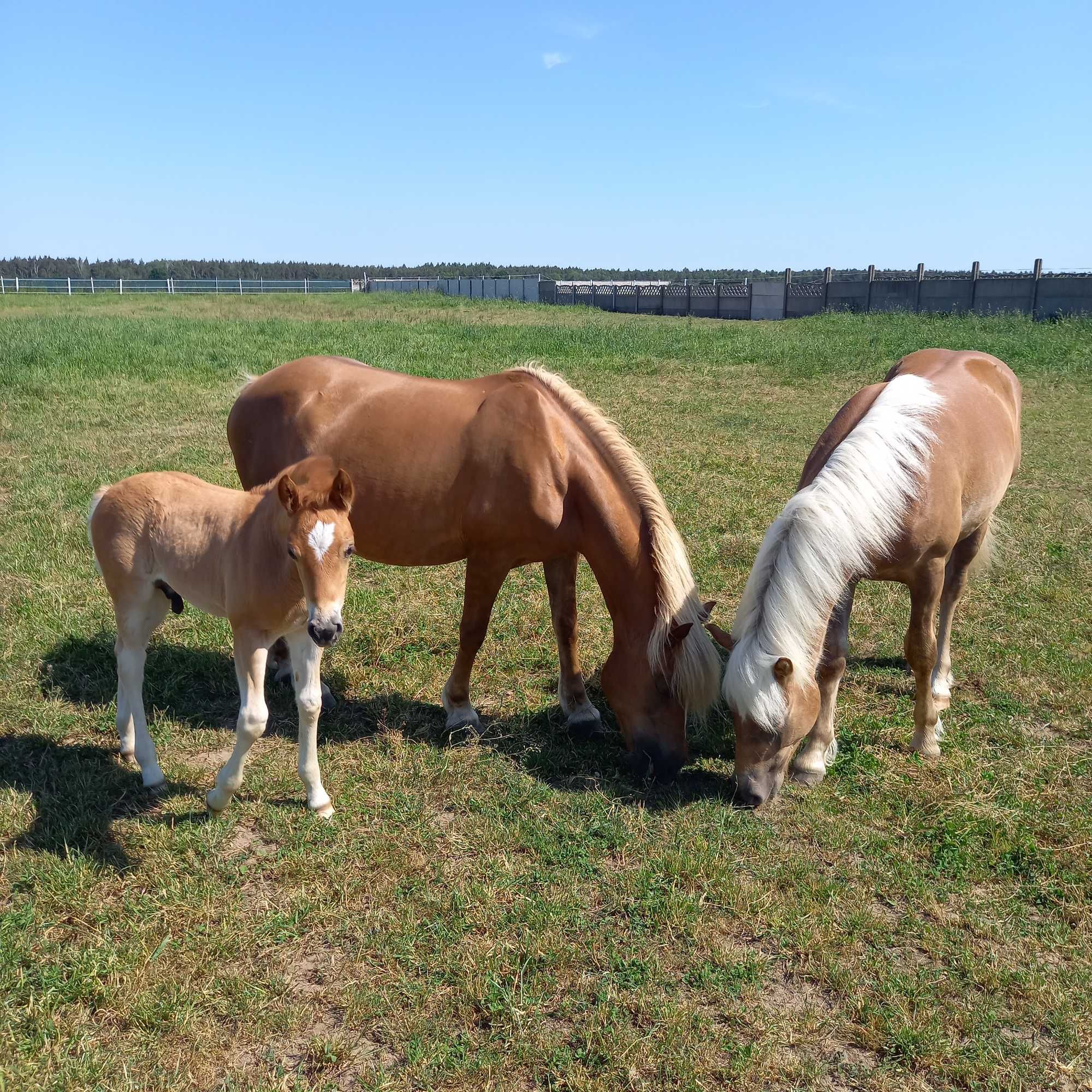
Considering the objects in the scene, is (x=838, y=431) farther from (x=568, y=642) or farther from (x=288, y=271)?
(x=288, y=271)

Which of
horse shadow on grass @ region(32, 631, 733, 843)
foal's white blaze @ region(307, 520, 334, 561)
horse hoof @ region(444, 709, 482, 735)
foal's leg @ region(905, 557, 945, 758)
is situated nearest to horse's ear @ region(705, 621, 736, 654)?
horse shadow on grass @ region(32, 631, 733, 843)

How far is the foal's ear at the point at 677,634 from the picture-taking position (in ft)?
12.9

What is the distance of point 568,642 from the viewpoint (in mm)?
4684

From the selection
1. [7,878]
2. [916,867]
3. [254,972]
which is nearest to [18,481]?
[7,878]

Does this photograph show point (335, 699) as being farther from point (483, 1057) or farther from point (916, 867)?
point (916, 867)

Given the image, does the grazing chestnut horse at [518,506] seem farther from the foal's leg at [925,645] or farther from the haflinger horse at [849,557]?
the foal's leg at [925,645]

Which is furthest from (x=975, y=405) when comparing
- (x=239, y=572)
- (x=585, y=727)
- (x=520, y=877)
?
(x=239, y=572)

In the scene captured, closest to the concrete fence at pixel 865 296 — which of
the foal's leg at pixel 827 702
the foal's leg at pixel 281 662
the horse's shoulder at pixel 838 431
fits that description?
the horse's shoulder at pixel 838 431

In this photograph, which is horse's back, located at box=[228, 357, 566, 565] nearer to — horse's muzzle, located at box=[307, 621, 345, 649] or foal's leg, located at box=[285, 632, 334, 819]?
foal's leg, located at box=[285, 632, 334, 819]

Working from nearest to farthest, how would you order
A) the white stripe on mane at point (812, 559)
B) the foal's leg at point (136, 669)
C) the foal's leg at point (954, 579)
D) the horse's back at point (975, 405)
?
the white stripe on mane at point (812, 559), the foal's leg at point (136, 669), the horse's back at point (975, 405), the foal's leg at point (954, 579)

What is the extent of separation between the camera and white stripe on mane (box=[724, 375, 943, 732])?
3678 millimetres

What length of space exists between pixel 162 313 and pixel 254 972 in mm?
33085

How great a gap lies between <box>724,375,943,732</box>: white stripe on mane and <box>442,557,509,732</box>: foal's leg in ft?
4.46

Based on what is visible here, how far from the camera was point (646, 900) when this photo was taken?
3223 millimetres
